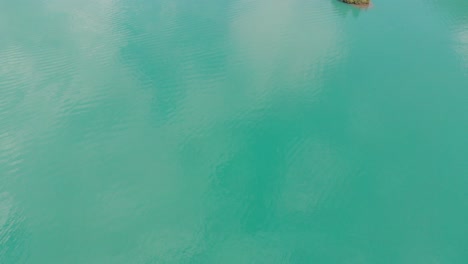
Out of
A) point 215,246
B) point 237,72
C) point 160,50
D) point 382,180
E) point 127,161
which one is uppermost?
point 160,50

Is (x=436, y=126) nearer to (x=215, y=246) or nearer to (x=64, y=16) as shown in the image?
(x=215, y=246)

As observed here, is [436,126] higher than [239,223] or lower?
higher

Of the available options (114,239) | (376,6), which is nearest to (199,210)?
(114,239)

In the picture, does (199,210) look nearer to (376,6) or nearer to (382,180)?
(382,180)

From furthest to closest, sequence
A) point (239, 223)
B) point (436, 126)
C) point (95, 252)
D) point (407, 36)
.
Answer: point (407, 36) < point (436, 126) < point (239, 223) < point (95, 252)

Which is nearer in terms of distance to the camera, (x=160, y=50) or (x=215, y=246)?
(x=215, y=246)

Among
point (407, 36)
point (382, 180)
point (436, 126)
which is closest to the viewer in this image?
point (382, 180)

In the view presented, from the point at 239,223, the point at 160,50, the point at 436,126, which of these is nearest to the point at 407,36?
the point at 436,126
